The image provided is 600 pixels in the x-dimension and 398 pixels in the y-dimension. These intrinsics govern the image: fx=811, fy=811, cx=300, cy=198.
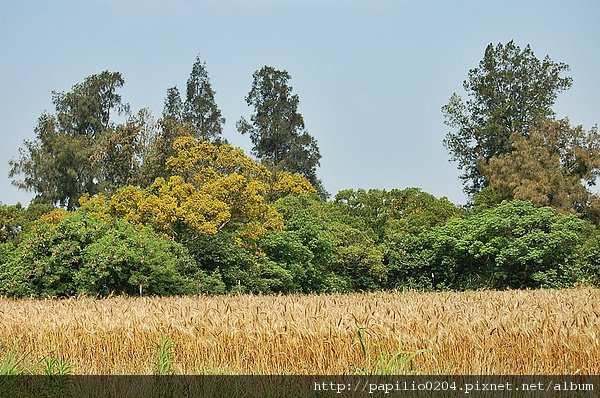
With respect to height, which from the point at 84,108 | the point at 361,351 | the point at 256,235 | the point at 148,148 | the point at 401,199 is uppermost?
the point at 84,108

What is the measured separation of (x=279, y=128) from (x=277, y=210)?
1977 cm

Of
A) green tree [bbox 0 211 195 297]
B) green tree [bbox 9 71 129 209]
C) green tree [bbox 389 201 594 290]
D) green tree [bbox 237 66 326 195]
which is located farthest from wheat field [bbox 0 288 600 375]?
green tree [bbox 237 66 326 195]

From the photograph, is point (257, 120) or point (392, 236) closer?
point (392, 236)

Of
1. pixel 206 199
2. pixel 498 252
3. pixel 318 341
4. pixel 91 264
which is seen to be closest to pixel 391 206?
pixel 498 252

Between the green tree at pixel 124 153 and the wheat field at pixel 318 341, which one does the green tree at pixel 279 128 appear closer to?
the green tree at pixel 124 153

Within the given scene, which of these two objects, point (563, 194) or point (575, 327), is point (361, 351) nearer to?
point (575, 327)

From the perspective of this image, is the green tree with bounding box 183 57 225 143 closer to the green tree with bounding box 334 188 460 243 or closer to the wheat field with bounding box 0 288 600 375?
the green tree with bounding box 334 188 460 243

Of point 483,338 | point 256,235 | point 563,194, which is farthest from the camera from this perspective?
point 563,194

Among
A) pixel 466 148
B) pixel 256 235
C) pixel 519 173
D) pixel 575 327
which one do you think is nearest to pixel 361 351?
pixel 575 327

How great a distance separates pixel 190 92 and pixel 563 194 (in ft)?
79.2

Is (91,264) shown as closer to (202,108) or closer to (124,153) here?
(124,153)

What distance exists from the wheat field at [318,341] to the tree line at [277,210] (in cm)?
1194

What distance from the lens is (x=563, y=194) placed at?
3931cm

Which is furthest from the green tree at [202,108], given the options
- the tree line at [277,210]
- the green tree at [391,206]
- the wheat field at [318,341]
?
the wheat field at [318,341]
